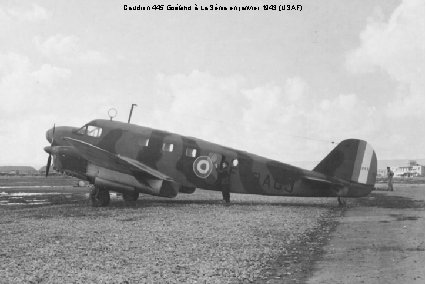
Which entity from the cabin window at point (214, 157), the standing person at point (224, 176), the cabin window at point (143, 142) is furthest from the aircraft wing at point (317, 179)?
the cabin window at point (143, 142)

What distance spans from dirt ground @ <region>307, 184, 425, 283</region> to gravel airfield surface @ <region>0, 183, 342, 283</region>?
37 cm

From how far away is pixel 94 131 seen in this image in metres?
20.0

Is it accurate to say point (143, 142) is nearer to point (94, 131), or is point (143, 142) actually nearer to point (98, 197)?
point (94, 131)

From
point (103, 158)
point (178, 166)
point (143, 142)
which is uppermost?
point (143, 142)

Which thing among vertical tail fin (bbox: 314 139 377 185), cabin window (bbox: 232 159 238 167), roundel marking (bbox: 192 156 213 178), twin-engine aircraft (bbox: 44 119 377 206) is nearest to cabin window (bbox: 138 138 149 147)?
twin-engine aircraft (bbox: 44 119 377 206)

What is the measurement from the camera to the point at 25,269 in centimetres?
698

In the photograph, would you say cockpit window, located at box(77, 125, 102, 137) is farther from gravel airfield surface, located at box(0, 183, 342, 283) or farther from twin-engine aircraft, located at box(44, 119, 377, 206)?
gravel airfield surface, located at box(0, 183, 342, 283)

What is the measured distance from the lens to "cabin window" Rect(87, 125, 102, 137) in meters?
19.9

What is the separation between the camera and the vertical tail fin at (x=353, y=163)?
1820cm

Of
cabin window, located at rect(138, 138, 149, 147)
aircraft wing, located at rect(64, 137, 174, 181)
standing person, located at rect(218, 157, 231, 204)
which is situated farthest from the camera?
cabin window, located at rect(138, 138, 149, 147)

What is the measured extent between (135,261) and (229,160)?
38.8ft

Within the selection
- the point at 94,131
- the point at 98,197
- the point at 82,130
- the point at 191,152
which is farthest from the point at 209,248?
the point at 82,130

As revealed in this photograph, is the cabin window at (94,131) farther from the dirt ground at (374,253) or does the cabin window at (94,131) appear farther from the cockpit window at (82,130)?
the dirt ground at (374,253)

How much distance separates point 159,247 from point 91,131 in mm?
12340
